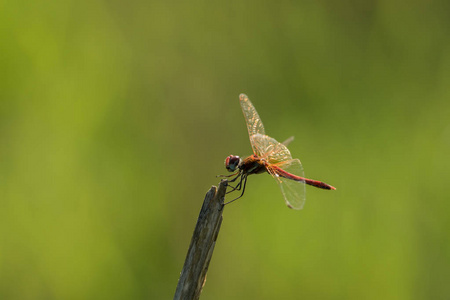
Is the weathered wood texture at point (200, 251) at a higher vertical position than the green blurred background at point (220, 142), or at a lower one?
lower

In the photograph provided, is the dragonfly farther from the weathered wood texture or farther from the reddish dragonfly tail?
the weathered wood texture

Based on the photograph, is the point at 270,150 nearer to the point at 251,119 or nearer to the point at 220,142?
the point at 251,119

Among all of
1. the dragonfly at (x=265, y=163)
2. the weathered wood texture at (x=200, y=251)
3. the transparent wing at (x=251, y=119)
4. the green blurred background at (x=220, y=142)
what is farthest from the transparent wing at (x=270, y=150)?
the weathered wood texture at (x=200, y=251)

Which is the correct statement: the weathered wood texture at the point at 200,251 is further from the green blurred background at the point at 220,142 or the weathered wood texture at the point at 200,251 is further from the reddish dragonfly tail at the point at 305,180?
the green blurred background at the point at 220,142

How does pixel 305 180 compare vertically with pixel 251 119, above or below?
below

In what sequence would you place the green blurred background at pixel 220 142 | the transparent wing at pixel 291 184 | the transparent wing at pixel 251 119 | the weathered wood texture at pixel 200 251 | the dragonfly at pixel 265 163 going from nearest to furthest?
the weathered wood texture at pixel 200 251 < the transparent wing at pixel 291 184 < the dragonfly at pixel 265 163 < the green blurred background at pixel 220 142 < the transparent wing at pixel 251 119

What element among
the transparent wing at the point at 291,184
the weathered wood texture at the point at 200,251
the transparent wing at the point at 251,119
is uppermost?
the transparent wing at the point at 251,119

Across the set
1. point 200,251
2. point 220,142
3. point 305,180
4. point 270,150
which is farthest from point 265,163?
point 200,251
